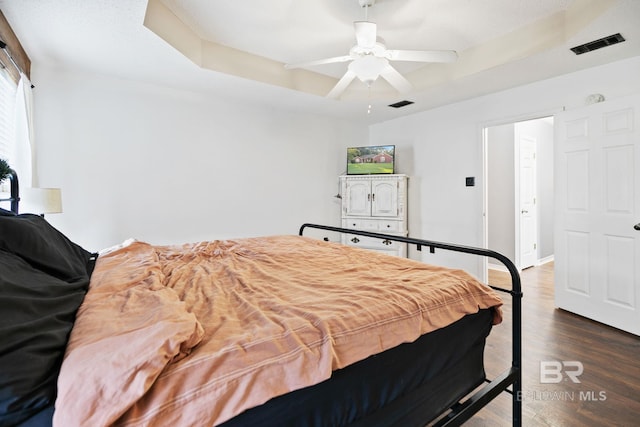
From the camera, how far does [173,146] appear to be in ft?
11.3

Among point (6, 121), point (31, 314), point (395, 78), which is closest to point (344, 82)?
point (395, 78)

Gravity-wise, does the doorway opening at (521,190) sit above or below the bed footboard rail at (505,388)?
above

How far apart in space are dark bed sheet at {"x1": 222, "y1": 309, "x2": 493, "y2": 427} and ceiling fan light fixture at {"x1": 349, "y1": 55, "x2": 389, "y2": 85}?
1758mm

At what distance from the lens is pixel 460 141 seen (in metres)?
3.96

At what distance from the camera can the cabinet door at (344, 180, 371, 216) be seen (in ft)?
14.4

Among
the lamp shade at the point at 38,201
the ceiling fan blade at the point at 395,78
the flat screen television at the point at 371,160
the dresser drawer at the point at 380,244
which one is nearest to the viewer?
the lamp shade at the point at 38,201

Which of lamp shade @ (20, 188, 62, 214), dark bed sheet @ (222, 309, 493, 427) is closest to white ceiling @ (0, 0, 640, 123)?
lamp shade @ (20, 188, 62, 214)

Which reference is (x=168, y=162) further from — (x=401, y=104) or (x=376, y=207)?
(x=401, y=104)

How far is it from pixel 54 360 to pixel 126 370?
7.2 inches

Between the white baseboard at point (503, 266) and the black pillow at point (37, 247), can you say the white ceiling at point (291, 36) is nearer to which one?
the black pillow at point (37, 247)

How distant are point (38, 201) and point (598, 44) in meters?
4.29

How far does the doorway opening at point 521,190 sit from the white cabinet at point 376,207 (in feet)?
4.59

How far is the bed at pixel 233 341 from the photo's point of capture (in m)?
0.64

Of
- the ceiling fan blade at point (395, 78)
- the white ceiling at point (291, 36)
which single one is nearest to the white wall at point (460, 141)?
the white ceiling at point (291, 36)
